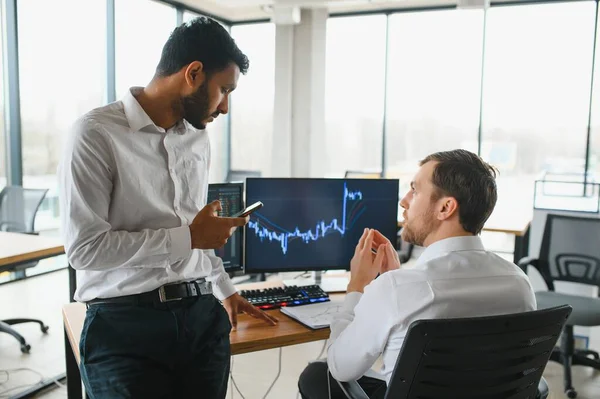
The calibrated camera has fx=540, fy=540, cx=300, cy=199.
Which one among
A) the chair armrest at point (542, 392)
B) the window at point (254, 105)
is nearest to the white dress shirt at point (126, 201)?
the chair armrest at point (542, 392)

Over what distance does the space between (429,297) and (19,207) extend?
4.11 metres

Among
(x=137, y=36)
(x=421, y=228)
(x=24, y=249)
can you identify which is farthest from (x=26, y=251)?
(x=137, y=36)

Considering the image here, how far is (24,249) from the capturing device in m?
2.86

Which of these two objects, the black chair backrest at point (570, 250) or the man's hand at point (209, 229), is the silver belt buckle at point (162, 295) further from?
the black chair backrest at point (570, 250)

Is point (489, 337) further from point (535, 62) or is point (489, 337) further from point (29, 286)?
point (535, 62)

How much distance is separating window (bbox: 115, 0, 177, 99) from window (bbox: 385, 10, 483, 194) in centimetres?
291

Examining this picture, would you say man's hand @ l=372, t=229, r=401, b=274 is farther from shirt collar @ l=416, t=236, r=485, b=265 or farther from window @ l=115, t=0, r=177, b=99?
window @ l=115, t=0, r=177, b=99

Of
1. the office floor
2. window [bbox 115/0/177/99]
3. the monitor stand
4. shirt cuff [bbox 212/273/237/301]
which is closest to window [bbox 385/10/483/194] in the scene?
window [bbox 115/0/177/99]

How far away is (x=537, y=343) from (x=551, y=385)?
218cm

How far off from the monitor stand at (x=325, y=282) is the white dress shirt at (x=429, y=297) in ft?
2.86

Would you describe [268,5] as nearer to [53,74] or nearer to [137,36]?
[137,36]

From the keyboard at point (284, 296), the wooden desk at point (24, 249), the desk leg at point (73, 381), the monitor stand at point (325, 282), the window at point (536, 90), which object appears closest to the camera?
the desk leg at point (73, 381)

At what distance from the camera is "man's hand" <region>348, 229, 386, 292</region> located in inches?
62.6

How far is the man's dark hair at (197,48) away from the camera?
1442 mm
